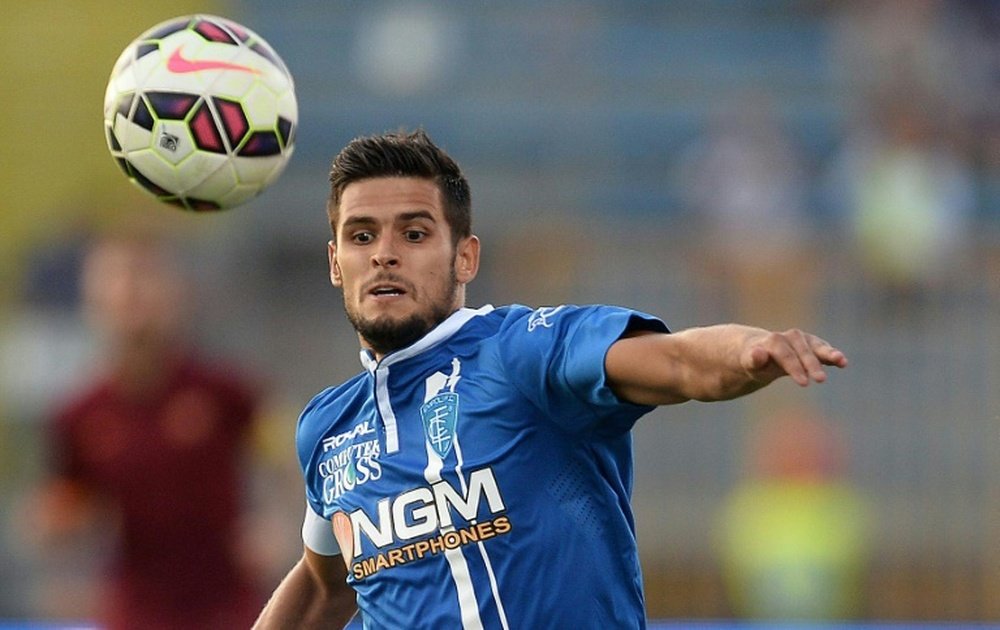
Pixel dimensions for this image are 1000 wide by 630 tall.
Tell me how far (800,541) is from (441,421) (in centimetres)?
776

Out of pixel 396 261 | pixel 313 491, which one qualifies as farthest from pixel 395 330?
pixel 313 491

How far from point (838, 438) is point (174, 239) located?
5.03m

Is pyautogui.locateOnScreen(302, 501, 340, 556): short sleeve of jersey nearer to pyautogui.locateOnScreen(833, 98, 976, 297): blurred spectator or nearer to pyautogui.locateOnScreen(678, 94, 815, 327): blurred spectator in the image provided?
pyautogui.locateOnScreen(678, 94, 815, 327): blurred spectator

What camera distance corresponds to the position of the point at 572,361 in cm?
415

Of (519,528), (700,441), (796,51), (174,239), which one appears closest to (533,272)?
(700,441)

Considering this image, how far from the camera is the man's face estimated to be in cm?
465

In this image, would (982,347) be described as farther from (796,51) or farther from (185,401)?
(185,401)

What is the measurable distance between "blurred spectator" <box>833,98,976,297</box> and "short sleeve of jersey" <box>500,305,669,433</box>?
9.08 m

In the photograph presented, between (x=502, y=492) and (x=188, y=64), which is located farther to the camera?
(x=188, y=64)

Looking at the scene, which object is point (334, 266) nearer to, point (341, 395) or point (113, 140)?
point (341, 395)

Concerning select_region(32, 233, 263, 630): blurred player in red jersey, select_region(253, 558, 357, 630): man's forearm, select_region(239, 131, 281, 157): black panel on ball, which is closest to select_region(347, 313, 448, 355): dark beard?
select_region(253, 558, 357, 630): man's forearm

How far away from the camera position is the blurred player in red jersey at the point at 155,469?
8.02 m

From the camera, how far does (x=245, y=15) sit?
614 inches

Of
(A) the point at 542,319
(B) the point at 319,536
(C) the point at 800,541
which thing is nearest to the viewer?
(A) the point at 542,319
